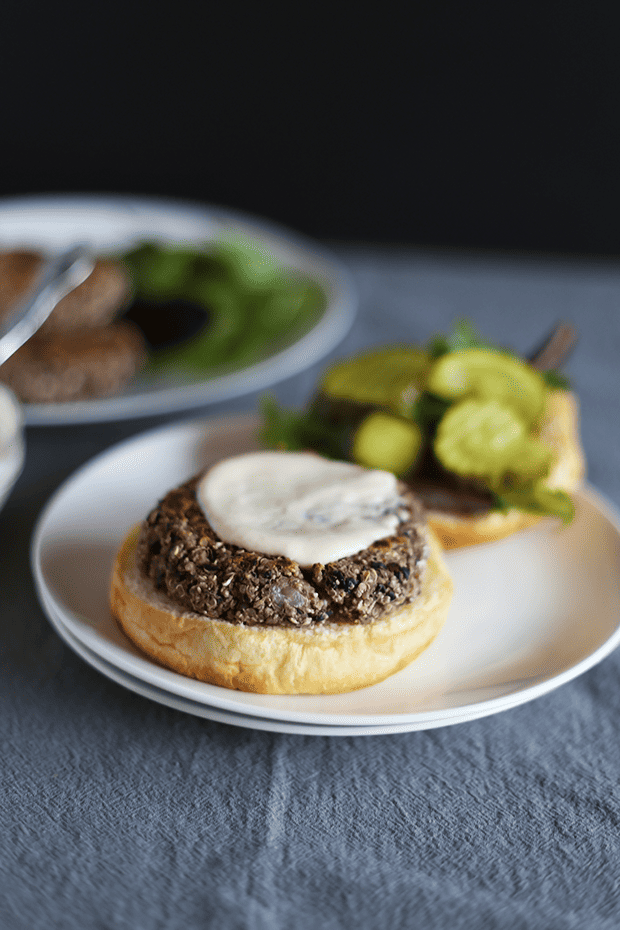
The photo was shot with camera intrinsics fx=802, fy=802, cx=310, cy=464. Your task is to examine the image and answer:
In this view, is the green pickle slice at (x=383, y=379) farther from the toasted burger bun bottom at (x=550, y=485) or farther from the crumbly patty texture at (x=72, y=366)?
the crumbly patty texture at (x=72, y=366)

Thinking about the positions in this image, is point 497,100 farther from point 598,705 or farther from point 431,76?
point 598,705

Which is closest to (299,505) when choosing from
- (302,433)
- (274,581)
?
(274,581)

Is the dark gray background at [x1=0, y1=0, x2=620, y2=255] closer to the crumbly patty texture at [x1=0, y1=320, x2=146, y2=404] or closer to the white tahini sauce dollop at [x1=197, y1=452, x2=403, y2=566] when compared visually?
the crumbly patty texture at [x1=0, y1=320, x2=146, y2=404]

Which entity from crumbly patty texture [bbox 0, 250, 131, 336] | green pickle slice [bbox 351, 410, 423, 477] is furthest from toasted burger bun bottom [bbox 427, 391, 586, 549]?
crumbly patty texture [bbox 0, 250, 131, 336]

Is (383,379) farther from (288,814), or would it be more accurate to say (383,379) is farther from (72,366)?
(288,814)

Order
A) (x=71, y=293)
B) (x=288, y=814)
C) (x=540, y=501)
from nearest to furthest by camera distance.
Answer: (x=288, y=814), (x=540, y=501), (x=71, y=293)

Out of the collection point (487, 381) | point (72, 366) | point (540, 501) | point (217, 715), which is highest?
point (487, 381)

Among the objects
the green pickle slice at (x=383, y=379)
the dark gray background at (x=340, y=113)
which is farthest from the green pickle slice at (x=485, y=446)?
the dark gray background at (x=340, y=113)
